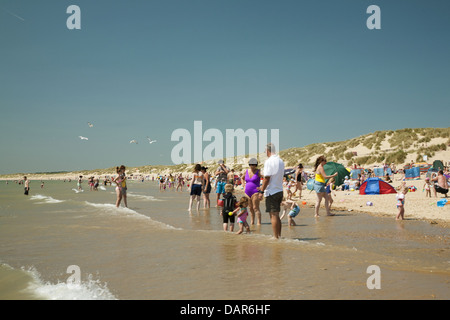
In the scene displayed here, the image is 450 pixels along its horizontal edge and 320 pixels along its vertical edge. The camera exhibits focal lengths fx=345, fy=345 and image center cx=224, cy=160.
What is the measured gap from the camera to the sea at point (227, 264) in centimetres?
402

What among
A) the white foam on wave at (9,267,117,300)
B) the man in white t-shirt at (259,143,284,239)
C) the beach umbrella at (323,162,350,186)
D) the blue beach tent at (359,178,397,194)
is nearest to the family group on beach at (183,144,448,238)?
the man in white t-shirt at (259,143,284,239)

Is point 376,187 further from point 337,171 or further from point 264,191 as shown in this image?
point 264,191

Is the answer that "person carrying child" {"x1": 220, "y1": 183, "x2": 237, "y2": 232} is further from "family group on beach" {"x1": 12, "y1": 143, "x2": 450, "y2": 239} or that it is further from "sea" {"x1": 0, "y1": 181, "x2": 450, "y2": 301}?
"sea" {"x1": 0, "y1": 181, "x2": 450, "y2": 301}

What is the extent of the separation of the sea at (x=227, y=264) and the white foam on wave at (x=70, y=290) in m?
0.01

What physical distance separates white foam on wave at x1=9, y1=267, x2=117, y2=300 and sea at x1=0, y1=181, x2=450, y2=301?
12 mm

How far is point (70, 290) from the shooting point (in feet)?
13.8

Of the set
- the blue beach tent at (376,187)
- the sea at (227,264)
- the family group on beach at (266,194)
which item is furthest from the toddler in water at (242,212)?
the blue beach tent at (376,187)

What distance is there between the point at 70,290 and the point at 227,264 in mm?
2185

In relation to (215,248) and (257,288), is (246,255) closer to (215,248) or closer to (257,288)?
(215,248)

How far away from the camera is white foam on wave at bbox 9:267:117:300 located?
13.1 feet

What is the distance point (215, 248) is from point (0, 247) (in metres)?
4.53

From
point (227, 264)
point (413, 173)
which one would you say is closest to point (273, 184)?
point (227, 264)

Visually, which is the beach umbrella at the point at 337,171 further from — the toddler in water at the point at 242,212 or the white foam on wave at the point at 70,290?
the white foam on wave at the point at 70,290

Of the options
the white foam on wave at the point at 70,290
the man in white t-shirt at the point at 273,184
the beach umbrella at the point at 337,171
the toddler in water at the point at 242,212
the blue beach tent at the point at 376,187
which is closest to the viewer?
the white foam on wave at the point at 70,290
